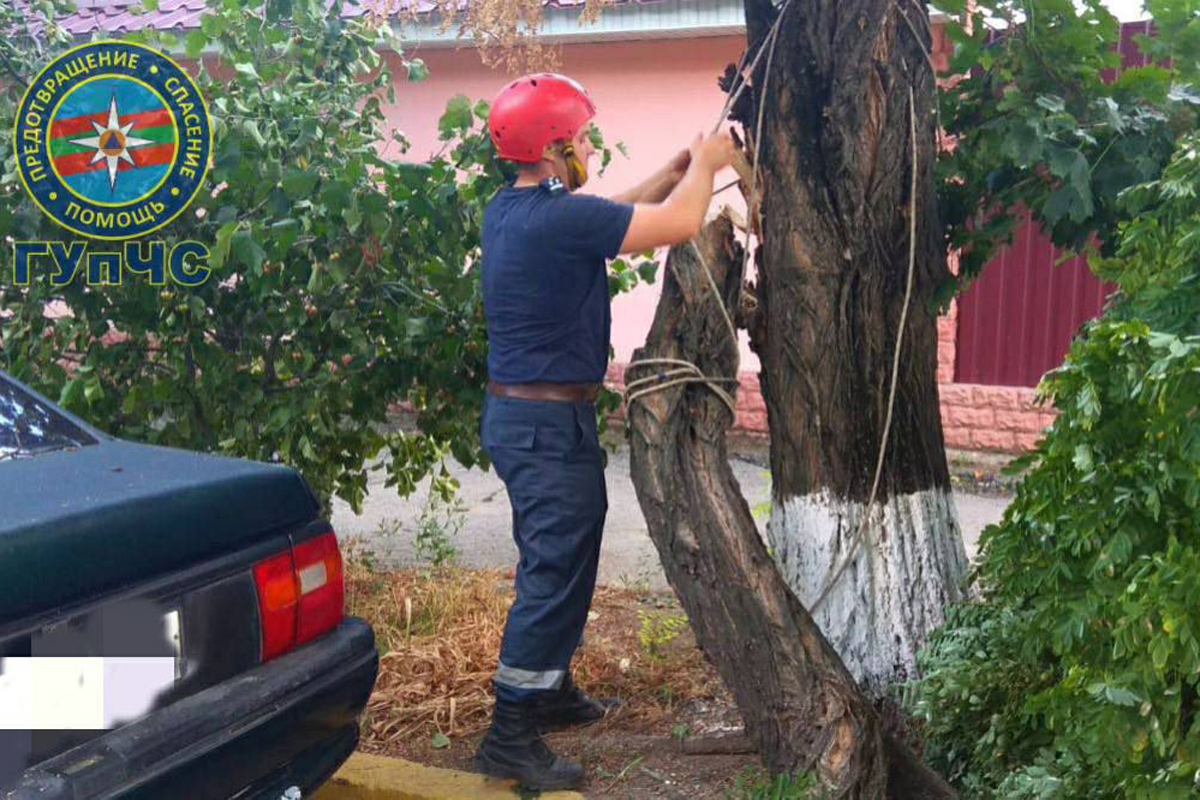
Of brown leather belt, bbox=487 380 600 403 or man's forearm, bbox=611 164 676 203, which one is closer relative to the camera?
brown leather belt, bbox=487 380 600 403

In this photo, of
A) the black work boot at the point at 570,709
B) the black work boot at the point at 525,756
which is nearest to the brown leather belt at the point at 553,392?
the black work boot at the point at 525,756

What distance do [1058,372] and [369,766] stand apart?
226 centimetres

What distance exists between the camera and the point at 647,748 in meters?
3.83

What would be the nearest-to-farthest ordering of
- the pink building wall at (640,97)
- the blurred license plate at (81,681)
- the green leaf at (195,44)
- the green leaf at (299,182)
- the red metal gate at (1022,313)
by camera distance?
the blurred license plate at (81,681) < the green leaf at (299,182) < the green leaf at (195,44) < the red metal gate at (1022,313) < the pink building wall at (640,97)

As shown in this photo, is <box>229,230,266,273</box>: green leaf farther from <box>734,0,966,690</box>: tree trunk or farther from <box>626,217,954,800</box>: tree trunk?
<box>734,0,966,690</box>: tree trunk

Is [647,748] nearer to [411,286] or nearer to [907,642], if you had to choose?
[907,642]

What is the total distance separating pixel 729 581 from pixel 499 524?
4195 mm

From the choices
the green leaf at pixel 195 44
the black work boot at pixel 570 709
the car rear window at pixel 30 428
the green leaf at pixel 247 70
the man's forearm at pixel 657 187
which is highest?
the green leaf at pixel 195 44

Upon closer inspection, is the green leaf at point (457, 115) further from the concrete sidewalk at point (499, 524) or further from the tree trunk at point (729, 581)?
the concrete sidewalk at point (499, 524)

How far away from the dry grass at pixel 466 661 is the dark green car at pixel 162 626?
1.00 meters

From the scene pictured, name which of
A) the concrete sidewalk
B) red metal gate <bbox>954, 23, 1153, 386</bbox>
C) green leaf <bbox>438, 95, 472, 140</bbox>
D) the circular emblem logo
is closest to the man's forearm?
green leaf <bbox>438, 95, 472, 140</bbox>

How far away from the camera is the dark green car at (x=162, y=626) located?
7.78 ft

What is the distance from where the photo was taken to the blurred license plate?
2.33 m

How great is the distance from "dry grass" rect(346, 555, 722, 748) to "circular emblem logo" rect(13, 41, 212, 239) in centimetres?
171
